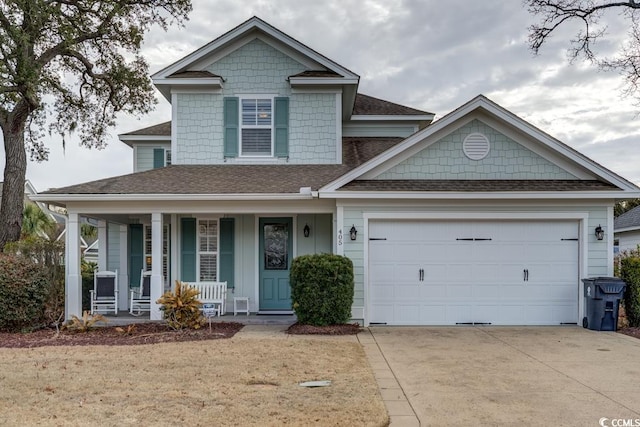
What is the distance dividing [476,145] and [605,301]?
4.13 meters

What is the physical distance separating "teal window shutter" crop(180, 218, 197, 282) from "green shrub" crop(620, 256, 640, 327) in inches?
387

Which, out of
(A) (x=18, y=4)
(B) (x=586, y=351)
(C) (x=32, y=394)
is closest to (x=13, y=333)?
(C) (x=32, y=394)

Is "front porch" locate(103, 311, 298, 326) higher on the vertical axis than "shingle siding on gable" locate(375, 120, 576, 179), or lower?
lower

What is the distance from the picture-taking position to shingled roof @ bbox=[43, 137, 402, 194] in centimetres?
1150

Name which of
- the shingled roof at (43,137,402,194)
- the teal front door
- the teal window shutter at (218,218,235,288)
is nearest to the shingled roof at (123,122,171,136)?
the shingled roof at (43,137,402,194)

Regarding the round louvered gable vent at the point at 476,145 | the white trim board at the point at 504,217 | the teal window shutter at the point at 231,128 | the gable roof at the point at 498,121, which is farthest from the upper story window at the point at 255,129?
the round louvered gable vent at the point at 476,145

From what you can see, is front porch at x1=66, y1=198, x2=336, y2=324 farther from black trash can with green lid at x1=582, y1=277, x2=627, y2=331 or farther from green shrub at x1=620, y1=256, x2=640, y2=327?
green shrub at x1=620, y1=256, x2=640, y2=327

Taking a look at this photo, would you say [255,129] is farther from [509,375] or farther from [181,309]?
[509,375]

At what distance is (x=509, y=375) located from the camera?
7.02 m

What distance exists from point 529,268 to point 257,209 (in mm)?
6091

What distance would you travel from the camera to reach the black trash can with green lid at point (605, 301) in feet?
34.6

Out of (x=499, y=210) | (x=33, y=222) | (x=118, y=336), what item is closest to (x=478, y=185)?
(x=499, y=210)

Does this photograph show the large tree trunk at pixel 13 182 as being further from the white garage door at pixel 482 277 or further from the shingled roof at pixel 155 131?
the white garage door at pixel 482 277

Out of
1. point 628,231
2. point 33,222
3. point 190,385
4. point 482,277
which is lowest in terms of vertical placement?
point 190,385
